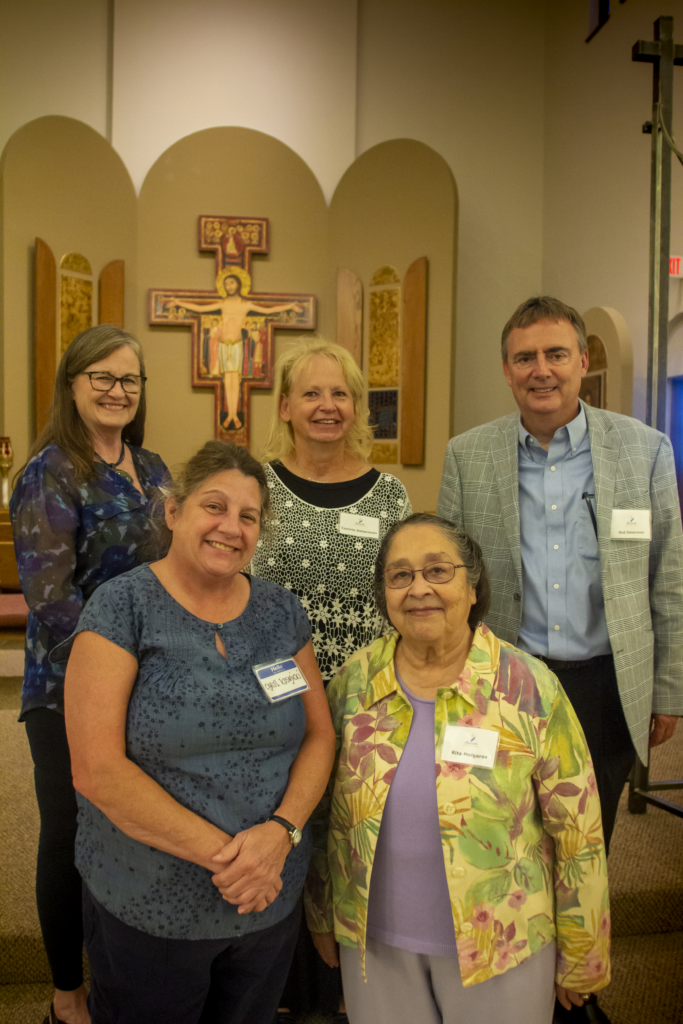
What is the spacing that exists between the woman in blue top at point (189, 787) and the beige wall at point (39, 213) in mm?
3570

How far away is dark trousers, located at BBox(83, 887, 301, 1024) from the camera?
1246mm

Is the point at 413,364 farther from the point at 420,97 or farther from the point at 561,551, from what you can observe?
the point at 561,551

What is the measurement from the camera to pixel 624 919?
7.32 feet

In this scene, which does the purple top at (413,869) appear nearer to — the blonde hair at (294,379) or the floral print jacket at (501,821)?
the floral print jacket at (501,821)

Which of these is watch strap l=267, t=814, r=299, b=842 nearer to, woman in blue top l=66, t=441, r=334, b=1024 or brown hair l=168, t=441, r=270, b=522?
woman in blue top l=66, t=441, r=334, b=1024

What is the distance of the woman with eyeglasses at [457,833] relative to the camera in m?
1.30

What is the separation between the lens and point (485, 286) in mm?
5309

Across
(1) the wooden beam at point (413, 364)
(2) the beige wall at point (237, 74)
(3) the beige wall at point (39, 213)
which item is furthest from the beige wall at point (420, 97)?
(1) the wooden beam at point (413, 364)

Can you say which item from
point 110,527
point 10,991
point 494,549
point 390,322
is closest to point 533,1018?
point 494,549

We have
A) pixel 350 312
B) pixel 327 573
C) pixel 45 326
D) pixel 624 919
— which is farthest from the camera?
pixel 350 312

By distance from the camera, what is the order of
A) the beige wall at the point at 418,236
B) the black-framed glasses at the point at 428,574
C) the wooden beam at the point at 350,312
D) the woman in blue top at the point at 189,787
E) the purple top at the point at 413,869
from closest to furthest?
the woman in blue top at the point at 189,787 < the purple top at the point at 413,869 < the black-framed glasses at the point at 428,574 < the beige wall at the point at 418,236 < the wooden beam at the point at 350,312

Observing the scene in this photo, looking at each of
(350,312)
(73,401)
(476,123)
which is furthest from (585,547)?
(476,123)

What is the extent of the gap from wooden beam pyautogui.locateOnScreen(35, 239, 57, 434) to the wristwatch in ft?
12.1

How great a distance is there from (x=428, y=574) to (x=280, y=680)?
33 cm
